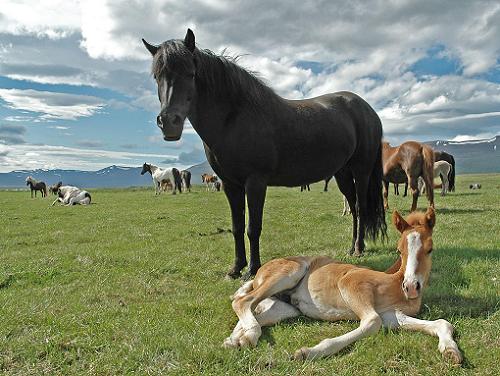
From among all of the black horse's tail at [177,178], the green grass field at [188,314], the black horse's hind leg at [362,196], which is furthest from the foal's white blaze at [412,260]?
the black horse's tail at [177,178]

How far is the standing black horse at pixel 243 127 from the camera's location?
17.4ft

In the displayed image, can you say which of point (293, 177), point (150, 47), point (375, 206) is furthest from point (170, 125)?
point (375, 206)

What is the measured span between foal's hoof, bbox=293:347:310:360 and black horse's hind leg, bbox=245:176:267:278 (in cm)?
268

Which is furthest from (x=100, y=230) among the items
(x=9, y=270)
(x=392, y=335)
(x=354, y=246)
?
(x=392, y=335)

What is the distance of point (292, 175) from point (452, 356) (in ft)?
12.5

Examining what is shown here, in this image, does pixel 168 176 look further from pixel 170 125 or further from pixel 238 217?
pixel 170 125

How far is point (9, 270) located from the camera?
24.5ft

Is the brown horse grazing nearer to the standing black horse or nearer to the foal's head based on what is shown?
the standing black horse

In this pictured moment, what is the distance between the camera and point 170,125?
5.09 metres

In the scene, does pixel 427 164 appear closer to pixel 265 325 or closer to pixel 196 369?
pixel 265 325

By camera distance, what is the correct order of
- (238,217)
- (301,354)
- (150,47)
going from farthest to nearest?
(238,217), (150,47), (301,354)

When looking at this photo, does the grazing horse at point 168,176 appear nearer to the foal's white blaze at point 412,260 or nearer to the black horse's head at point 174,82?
the black horse's head at point 174,82

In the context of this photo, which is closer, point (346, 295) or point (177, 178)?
point (346, 295)

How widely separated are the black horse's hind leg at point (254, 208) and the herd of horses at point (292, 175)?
1 centimetres
